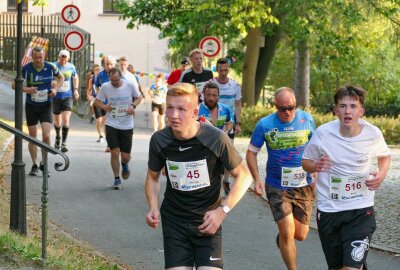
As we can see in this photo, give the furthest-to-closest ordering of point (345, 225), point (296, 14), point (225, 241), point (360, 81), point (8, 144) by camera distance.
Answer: point (360, 81) → point (296, 14) → point (8, 144) → point (225, 241) → point (345, 225)

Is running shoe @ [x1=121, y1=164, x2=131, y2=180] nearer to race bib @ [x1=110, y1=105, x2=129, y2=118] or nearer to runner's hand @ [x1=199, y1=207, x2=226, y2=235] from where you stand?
race bib @ [x1=110, y1=105, x2=129, y2=118]

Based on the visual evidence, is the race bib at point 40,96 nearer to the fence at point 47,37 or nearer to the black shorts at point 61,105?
the black shorts at point 61,105

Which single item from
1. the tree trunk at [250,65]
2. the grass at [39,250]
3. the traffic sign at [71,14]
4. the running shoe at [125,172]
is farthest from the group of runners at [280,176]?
the tree trunk at [250,65]

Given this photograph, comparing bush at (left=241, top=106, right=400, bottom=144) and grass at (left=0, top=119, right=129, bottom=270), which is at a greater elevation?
grass at (left=0, top=119, right=129, bottom=270)

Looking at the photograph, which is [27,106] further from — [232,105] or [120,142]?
[232,105]

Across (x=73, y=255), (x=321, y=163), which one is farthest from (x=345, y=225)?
(x=73, y=255)

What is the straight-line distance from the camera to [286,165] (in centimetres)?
885

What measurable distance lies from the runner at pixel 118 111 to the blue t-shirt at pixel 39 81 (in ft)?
3.28

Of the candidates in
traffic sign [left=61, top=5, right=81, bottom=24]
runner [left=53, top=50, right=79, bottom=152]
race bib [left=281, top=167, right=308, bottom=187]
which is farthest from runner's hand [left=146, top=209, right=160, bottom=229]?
traffic sign [left=61, top=5, right=81, bottom=24]

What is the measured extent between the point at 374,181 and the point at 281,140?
1985mm

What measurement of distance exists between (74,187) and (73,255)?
565 cm

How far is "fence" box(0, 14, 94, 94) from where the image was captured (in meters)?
35.2

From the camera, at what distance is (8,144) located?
708 inches

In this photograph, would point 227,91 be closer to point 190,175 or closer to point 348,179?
point 348,179
